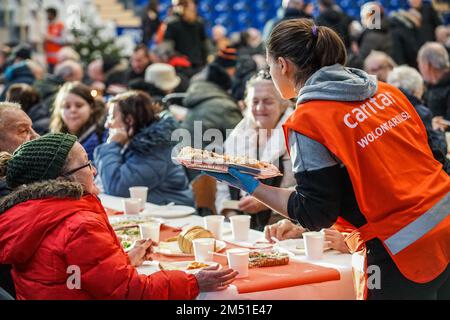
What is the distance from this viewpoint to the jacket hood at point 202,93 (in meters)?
6.74

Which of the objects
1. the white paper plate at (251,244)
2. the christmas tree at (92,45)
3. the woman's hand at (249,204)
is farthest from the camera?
the christmas tree at (92,45)

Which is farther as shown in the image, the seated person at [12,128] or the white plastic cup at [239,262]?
the seated person at [12,128]

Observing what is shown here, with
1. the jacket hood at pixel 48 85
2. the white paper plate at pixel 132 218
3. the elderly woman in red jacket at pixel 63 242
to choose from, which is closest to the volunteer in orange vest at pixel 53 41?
the jacket hood at pixel 48 85

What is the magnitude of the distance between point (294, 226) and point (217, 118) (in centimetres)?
316

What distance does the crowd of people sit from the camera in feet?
8.13

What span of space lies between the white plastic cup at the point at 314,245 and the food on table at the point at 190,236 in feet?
1.53

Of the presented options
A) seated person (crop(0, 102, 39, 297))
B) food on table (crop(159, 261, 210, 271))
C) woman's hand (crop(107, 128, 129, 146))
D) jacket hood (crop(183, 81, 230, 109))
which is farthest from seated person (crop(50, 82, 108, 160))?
food on table (crop(159, 261, 210, 271))

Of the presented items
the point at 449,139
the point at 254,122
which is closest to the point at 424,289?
the point at 254,122

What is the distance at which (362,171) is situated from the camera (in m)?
2.47

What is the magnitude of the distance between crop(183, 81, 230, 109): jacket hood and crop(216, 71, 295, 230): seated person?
6.88ft

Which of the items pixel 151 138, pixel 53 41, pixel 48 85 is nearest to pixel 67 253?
pixel 151 138

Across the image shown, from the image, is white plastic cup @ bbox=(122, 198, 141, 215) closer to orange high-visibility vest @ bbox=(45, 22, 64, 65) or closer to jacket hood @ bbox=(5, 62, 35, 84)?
jacket hood @ bbox=(5, 62, 35, 84)

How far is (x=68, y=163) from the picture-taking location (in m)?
2.70

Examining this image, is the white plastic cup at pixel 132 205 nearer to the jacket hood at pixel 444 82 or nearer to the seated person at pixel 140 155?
the seated person at pixel 140 155
